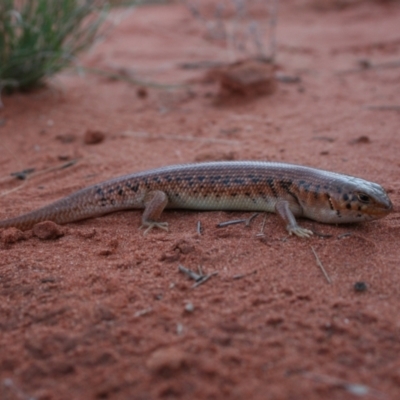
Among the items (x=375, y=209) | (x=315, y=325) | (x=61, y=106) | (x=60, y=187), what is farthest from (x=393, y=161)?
(x=61, y=106)

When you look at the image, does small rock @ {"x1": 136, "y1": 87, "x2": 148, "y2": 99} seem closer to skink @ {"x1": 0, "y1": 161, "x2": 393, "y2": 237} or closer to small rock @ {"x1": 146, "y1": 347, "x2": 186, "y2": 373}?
skink @ {"x1": 0, "y1": 161, "x2": 393, "y2": 237}

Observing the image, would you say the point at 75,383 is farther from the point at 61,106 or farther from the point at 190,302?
the point at 61,106

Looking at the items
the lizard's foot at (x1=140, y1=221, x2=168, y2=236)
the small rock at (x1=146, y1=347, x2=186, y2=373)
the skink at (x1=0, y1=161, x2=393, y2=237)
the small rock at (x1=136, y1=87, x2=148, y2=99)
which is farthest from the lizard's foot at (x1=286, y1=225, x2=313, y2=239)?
the small rock at (x1=136, y1=87, x2=148, y2=99)

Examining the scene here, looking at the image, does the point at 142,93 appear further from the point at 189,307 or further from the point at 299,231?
the point at 189,307

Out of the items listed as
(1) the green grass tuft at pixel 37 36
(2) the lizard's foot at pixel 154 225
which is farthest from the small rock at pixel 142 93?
(2) the lizard's foot at pixel 154 225

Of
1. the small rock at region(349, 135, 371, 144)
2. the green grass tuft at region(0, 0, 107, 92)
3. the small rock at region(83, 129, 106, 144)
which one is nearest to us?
the small rock at region(349, 135, 371, 144)

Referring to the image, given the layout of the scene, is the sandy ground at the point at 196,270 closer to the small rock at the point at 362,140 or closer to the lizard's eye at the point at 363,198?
the small rock at the point at 362,140
